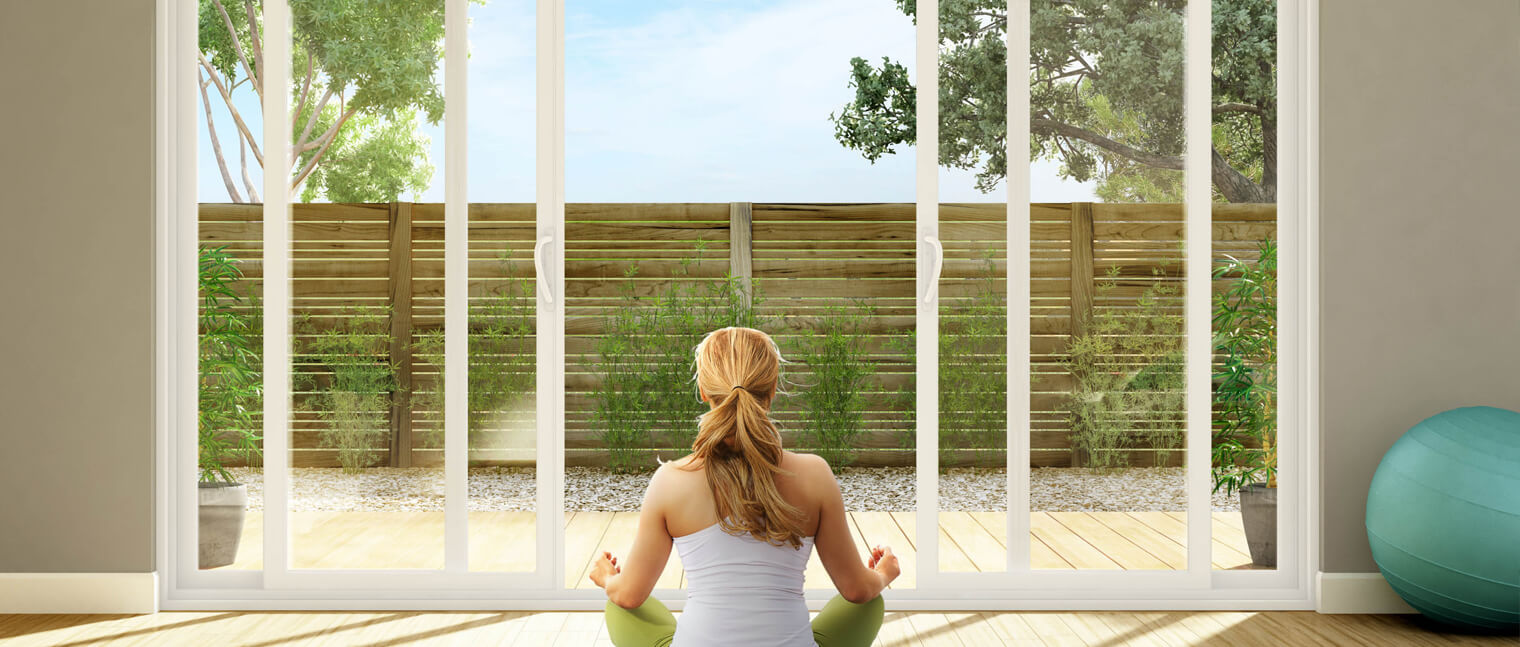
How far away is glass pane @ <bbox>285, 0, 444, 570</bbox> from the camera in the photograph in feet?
9.85

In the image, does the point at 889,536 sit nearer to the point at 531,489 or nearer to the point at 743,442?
the point at 531,489

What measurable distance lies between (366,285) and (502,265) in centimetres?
45

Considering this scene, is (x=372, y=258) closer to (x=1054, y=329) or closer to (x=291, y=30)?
(x=291, y=30)

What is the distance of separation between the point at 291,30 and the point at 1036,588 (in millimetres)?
2946

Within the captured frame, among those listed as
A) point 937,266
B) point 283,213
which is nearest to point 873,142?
point 937,266

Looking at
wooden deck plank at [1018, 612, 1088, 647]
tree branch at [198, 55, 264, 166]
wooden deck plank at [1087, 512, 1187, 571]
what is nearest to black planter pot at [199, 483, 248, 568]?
tree branch at [198, 55, 264, 166]

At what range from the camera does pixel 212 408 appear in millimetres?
3018

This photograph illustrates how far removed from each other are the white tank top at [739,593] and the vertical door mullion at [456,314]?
1560mm

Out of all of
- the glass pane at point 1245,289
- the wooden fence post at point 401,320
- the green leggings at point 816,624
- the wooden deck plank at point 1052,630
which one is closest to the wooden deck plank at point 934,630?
the wooden deck plank at point 1052,630
